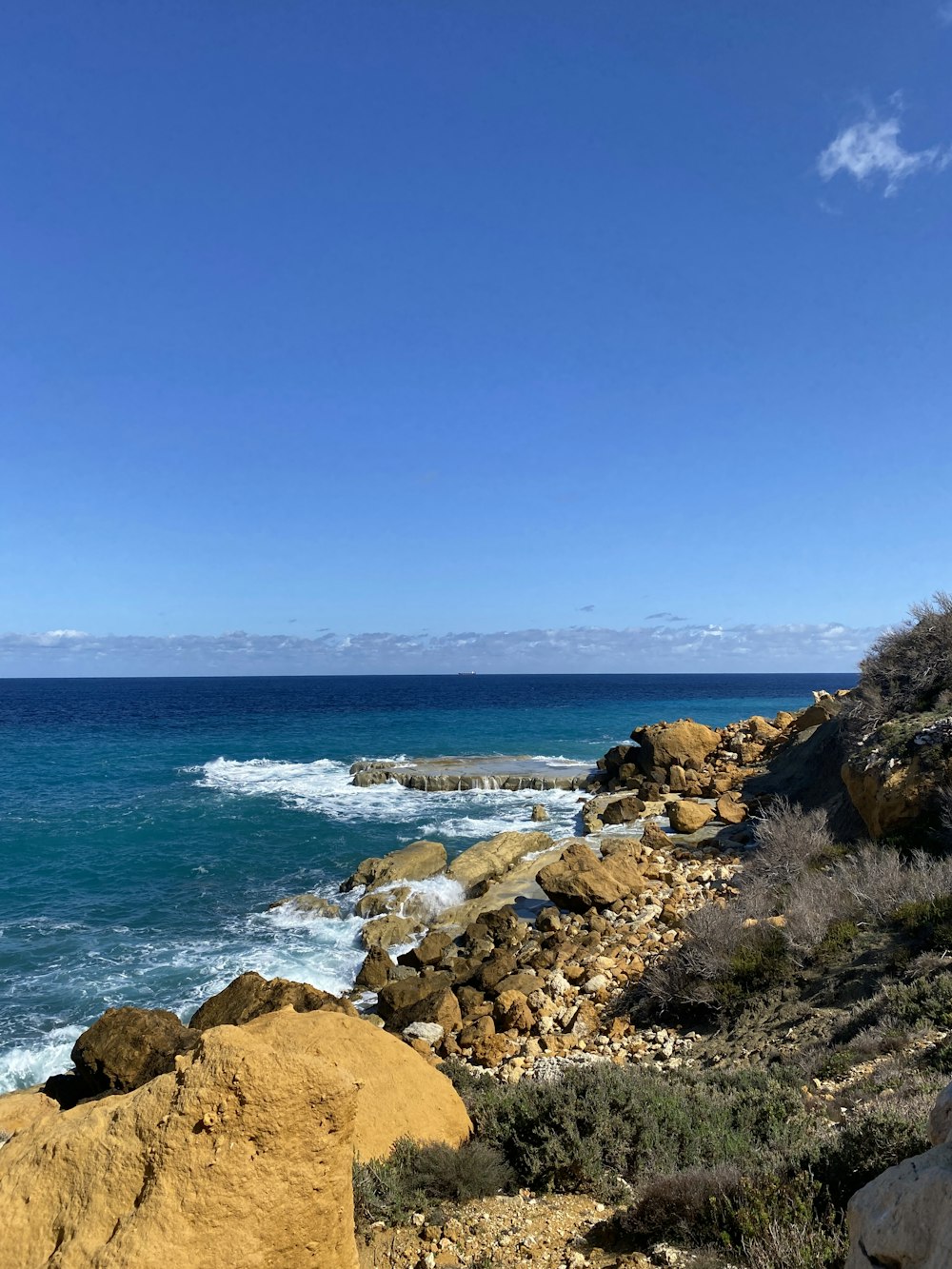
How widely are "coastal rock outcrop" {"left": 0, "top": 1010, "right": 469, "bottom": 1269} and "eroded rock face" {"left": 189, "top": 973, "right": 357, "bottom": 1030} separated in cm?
617

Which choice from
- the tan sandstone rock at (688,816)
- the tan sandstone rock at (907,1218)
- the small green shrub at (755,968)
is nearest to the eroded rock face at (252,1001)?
the small green shrub at (755,968)

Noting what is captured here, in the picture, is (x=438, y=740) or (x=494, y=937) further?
(x=438, y=740)

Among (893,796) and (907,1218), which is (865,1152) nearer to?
(907,1218)

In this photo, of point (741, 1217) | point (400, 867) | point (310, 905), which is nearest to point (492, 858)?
point (400, 867)

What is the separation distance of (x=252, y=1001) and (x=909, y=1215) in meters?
9.31

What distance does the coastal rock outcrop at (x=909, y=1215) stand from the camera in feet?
9.30

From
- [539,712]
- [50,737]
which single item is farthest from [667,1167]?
[539,712]

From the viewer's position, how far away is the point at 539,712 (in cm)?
7750

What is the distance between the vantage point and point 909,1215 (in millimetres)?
2969

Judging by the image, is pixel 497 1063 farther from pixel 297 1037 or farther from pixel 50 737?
pixel 50 737

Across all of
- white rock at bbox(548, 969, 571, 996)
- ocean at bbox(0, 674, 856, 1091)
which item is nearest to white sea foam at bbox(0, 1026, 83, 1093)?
ocean at bbox(0, 674, 856, 1091)

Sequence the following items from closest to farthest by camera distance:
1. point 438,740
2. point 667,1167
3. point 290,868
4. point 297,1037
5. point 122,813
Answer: point 667,1167 < point 297,1037 < point 290,868 < point 122,813 < point 438,740

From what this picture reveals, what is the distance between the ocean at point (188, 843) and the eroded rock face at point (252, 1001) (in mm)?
3518

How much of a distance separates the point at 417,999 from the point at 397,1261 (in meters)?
8.56
